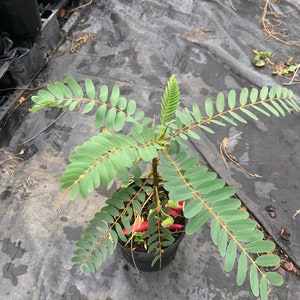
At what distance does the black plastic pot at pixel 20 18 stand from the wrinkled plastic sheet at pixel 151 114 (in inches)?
11.2

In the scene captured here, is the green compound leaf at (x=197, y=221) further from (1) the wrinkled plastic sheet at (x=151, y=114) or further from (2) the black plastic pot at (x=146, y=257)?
(1) the wrinkled plastic sheet at (x=151, y=114)

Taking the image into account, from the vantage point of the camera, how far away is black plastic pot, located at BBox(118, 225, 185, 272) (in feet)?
4.16

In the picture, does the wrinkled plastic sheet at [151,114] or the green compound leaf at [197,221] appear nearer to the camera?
the green compound leaf at [197,221]

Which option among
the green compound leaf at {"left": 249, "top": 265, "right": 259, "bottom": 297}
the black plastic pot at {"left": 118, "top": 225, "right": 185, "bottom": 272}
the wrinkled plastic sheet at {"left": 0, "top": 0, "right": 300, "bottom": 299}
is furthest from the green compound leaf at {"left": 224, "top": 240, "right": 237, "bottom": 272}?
the wrinkled plastic sheet at {"left": 0, "top": 0, "right": 300, "bottom": 299}

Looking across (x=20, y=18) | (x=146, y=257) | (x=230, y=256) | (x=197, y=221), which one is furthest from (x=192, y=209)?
(x=20, y=18)

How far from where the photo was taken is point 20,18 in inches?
81.9

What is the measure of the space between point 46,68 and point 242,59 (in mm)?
1411

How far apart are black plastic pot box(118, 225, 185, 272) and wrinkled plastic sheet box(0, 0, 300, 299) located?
6 cm

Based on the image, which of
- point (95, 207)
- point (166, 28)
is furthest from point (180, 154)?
point (166, 28)

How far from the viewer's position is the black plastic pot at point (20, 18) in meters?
2.00

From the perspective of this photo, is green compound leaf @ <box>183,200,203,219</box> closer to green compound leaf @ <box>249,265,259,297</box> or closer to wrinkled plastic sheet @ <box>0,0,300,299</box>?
green compound leaf @ <box>249,265,259,297</box>

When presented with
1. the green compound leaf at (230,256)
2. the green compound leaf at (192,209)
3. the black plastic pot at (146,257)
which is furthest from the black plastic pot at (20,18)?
the green compound leaf at (230,256)

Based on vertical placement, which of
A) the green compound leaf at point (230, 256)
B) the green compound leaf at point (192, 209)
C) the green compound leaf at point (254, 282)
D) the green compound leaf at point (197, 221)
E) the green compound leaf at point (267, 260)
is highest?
the green compound leaf at point (192, 209)

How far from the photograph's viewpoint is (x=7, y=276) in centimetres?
145
